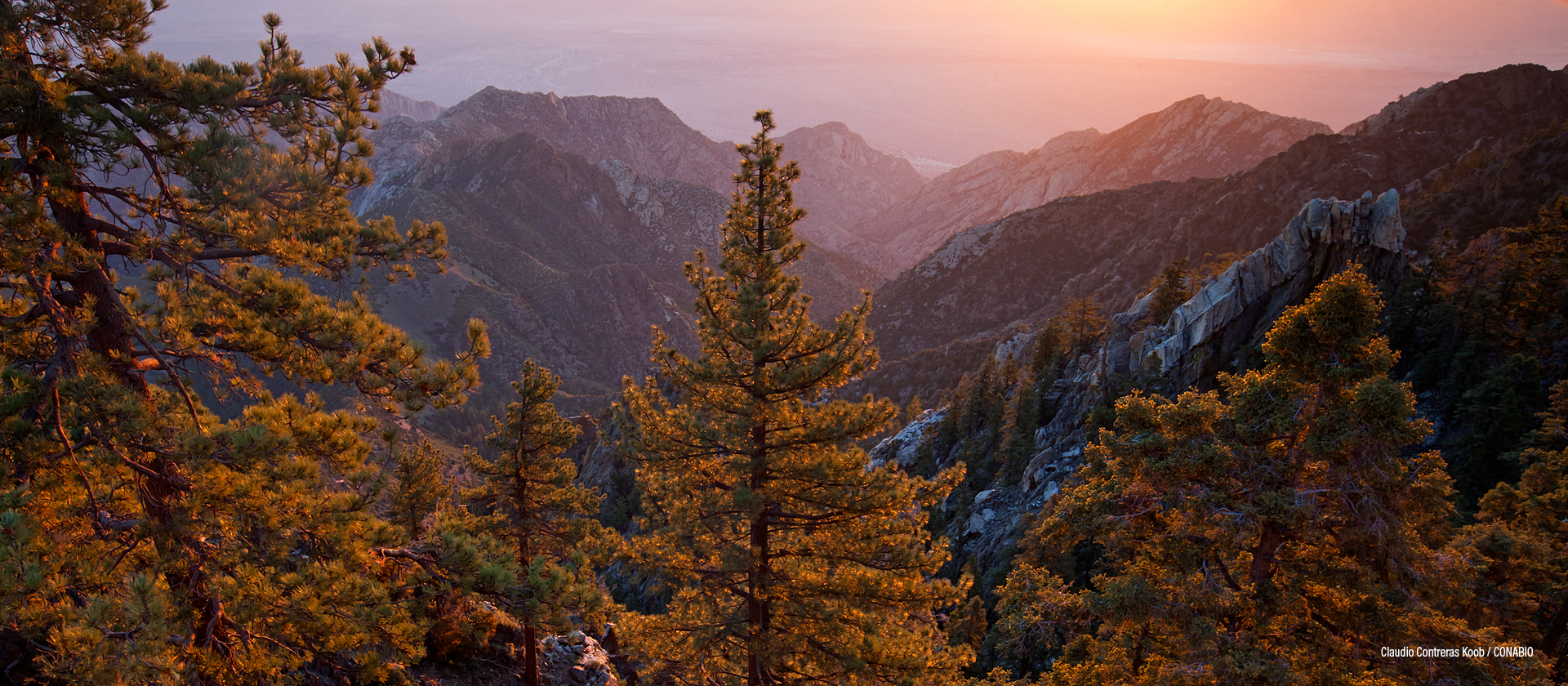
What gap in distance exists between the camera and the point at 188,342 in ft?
20.7

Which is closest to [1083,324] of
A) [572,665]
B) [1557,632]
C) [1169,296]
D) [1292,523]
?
[1169,296]

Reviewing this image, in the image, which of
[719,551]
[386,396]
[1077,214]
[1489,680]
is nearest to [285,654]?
[386,396]

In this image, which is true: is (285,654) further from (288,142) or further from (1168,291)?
(1168,291)

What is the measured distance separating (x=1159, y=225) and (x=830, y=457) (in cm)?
13976

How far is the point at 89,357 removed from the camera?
5.75 m

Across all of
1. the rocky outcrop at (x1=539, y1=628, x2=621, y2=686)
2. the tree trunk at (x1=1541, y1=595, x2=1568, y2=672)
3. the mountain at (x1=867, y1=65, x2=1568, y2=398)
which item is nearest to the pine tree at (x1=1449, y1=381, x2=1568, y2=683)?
the tree trunk at (x1=1541, y1=595, x2=1568, y2=672)

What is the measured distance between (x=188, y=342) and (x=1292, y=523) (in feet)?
45.1

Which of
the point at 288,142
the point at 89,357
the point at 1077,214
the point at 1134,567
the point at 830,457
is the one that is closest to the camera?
the point at 89,357

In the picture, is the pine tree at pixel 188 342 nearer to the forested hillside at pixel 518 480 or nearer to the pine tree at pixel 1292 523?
the forested hillside at pixel 518 480

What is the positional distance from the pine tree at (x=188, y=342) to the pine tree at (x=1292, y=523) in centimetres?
988

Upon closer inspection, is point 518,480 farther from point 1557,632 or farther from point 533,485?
point 1557,632

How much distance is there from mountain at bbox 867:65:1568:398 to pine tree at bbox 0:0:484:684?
81.2m

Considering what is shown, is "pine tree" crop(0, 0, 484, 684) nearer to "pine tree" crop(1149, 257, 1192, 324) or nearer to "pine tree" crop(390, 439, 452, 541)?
"pine tree" crop(390, 439, 452, 541)

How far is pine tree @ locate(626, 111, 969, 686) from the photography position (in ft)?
36.2
